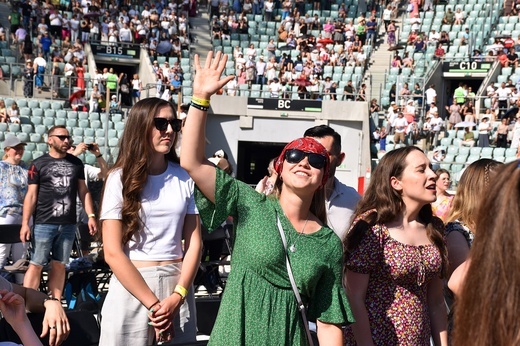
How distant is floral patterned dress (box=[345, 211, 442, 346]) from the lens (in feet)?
12.4

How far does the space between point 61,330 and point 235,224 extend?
→ 39.1 inches

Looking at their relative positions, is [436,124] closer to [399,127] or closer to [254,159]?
[399,127]

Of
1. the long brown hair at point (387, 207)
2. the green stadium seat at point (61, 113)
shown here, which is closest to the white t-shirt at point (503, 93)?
the green stadium seat at point (61, 113)

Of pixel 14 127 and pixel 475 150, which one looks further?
pixel 475 150

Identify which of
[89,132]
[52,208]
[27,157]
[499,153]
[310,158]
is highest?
[310,158]

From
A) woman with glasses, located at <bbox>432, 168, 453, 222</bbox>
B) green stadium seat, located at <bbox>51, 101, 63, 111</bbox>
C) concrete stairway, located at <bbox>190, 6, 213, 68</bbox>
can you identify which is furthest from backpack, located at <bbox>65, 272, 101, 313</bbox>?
concrete stairway, located at <bbox>190, 6, 213, 68</bbox>

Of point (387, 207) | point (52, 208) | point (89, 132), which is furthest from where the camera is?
point (89, 132)

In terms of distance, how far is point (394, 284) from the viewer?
12.5 feet

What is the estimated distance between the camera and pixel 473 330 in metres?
1.80

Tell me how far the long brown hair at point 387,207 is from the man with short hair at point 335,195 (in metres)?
0.59

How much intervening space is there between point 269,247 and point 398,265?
794 millimetres

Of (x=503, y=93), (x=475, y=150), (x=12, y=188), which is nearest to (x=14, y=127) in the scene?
(x=475, y=150)

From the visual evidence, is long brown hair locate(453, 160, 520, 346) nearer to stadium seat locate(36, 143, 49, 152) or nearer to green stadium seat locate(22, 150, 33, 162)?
green stadium seat locate(22, 150, 33, 162)

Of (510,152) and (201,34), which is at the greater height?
(201,34)
